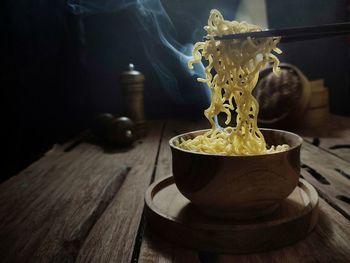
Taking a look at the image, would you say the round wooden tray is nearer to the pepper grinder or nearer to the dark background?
the pepper grinder

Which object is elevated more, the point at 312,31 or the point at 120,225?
the point at 312,31

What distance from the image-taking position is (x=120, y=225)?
914mm

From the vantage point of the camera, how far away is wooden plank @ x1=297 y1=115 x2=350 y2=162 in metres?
1.64

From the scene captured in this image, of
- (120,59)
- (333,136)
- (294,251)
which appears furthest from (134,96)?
(294,251)

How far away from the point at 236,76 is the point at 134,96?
1.40 meters

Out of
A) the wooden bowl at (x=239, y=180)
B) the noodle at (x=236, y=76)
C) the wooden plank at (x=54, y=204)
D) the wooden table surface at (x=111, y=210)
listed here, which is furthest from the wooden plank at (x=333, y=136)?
the wooden plank at (x=54, y=204)

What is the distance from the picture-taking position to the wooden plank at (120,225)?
77cm

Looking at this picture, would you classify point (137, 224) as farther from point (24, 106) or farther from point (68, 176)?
point (24, 106)

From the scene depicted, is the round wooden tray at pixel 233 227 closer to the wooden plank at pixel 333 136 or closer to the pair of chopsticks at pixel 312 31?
the pair of chopsticks at pixel 312 31

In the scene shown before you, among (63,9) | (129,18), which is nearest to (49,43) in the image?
(63,9)

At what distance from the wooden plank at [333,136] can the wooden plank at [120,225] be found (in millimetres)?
846

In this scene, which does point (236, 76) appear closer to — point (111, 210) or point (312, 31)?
point (312, 31)

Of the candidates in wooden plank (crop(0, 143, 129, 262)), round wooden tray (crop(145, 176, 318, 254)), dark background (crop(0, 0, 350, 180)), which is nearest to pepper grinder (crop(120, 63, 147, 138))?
dark background (crop(0, 0, 350, 180))

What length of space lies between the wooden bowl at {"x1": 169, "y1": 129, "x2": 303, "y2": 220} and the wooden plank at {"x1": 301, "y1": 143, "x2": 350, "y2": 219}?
0.84 feet
